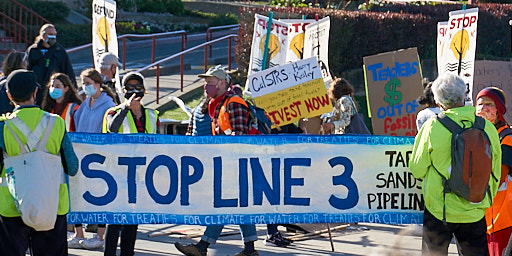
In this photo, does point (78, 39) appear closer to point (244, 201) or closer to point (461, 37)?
point (461, 37)

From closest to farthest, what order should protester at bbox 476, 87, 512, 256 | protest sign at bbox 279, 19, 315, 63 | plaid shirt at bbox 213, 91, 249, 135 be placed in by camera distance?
protester at bbox 476, 87, 512, 256
plaid shirt at bbox 213, 91, 249, 135
protest sign at bbox 279, 19, 315, 63

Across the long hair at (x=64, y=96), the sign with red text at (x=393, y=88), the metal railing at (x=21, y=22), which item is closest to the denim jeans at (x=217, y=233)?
the long hair at (x=64, y=96)

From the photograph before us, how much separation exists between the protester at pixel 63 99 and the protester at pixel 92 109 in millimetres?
119

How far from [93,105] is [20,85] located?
2152mm

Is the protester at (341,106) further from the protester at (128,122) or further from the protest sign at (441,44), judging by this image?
the protester at (128,122)

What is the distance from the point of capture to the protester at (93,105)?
820 centimetres

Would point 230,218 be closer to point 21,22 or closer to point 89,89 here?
point 89,89

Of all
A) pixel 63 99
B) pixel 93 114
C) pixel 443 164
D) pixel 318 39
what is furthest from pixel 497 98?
pixel 318 39

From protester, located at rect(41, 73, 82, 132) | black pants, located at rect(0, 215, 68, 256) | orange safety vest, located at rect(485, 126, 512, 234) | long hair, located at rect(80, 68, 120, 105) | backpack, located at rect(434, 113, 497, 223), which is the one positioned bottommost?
black pants, located at rect(0, 215, 68, 256)

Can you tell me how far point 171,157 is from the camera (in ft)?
23.0

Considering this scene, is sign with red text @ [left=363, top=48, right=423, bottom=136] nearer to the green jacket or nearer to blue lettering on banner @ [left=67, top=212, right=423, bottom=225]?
blue lettering on banner @ [left=67, top=212, right=423, bottom=225]

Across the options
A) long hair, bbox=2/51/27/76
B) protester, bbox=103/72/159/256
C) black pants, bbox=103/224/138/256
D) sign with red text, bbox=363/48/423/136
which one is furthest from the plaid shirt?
sign with red text, bbox=363/48/423/136

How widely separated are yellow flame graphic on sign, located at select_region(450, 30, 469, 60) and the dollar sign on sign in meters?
0.80

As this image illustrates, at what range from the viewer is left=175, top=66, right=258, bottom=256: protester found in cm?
771
